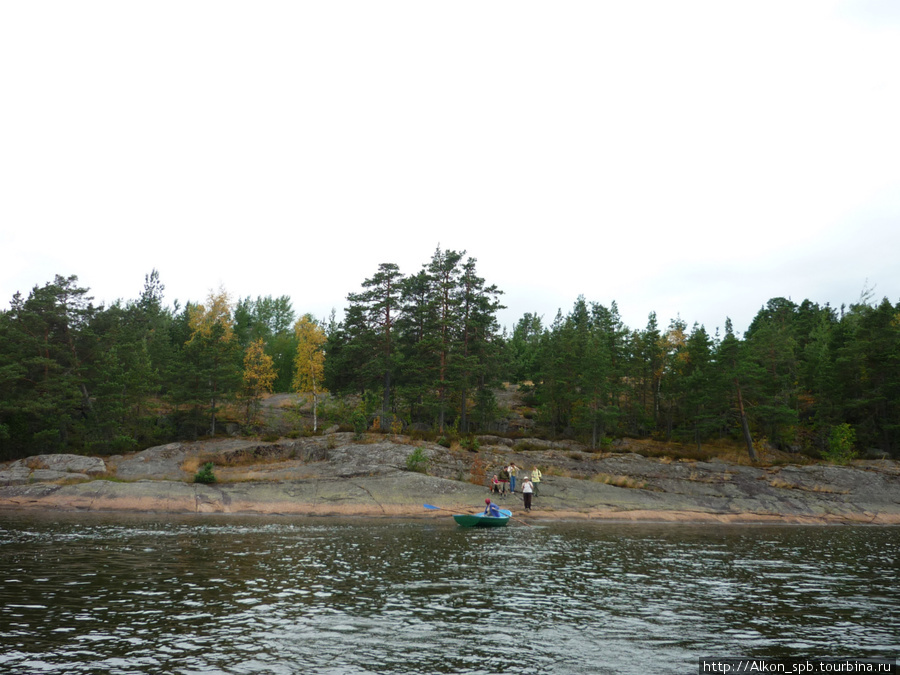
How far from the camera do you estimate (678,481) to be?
5431cm

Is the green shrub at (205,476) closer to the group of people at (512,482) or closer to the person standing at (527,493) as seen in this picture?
the group of people at (512,482)

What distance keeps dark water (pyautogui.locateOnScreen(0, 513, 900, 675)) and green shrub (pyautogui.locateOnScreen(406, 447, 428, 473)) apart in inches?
787

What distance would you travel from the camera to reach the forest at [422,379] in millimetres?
60188

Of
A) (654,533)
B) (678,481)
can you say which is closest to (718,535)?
(654,533)

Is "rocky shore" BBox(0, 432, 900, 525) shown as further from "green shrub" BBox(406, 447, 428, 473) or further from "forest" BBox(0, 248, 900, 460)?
"forest" BBox(0, 248, 900, 460)

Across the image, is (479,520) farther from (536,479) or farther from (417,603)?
(417,603)

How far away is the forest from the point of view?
60188mm

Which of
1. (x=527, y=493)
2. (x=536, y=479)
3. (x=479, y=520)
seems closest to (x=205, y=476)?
(x=479, y=520)

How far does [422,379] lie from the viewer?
64688 millimetres

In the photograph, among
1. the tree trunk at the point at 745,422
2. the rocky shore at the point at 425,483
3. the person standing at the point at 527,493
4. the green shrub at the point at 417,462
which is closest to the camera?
the rocky shore at the point at 425,483

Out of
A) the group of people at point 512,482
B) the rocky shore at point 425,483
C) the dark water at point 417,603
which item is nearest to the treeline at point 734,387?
the rocky shore at point 425,483

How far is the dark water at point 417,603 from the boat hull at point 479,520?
24.3ft

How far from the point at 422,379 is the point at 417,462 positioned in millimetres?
14264

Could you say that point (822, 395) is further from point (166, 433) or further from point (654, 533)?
point (166, 433)
